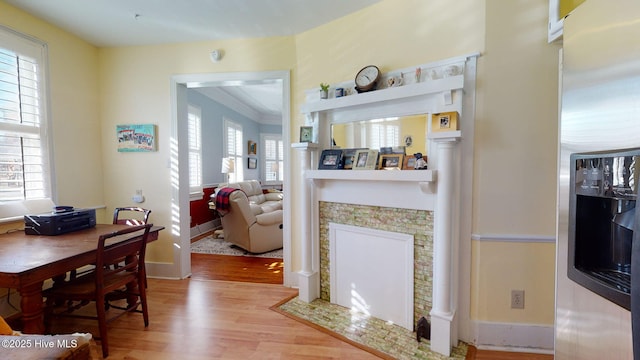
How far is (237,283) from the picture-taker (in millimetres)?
3051

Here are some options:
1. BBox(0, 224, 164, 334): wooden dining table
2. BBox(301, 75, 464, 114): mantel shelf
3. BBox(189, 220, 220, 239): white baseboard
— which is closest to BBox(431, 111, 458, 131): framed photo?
BBox(301, 75, 464, 114): mantel shelf

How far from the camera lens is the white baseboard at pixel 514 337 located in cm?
185

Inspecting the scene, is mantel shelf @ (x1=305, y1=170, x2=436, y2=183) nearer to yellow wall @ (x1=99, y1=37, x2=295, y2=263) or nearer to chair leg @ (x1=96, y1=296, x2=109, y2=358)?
yellow wall @ (x1=99, y1=37, x2=295, y2=263)

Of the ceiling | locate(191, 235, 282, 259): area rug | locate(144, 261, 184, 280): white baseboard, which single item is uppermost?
the ceiling

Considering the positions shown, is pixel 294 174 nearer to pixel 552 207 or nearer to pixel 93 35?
pixel 552 207

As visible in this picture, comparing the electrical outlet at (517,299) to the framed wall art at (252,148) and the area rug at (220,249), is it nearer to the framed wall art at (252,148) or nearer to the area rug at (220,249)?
the area rug at (220,249)

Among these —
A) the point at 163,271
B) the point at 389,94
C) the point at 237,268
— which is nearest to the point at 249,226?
the point at 237,268

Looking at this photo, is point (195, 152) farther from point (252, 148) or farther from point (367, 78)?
point (367, 78)

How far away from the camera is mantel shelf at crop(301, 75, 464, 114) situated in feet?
5.98

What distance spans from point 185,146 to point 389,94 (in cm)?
233

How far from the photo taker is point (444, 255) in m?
1.87

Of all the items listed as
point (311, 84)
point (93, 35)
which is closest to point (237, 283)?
point (311, 84)

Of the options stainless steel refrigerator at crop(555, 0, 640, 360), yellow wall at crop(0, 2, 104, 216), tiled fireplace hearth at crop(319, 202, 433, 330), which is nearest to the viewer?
stainless steel refrigerator at crop(555, 0, 640, 360)

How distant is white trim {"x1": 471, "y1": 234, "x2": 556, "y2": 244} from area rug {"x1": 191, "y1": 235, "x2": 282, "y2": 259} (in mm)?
2781
